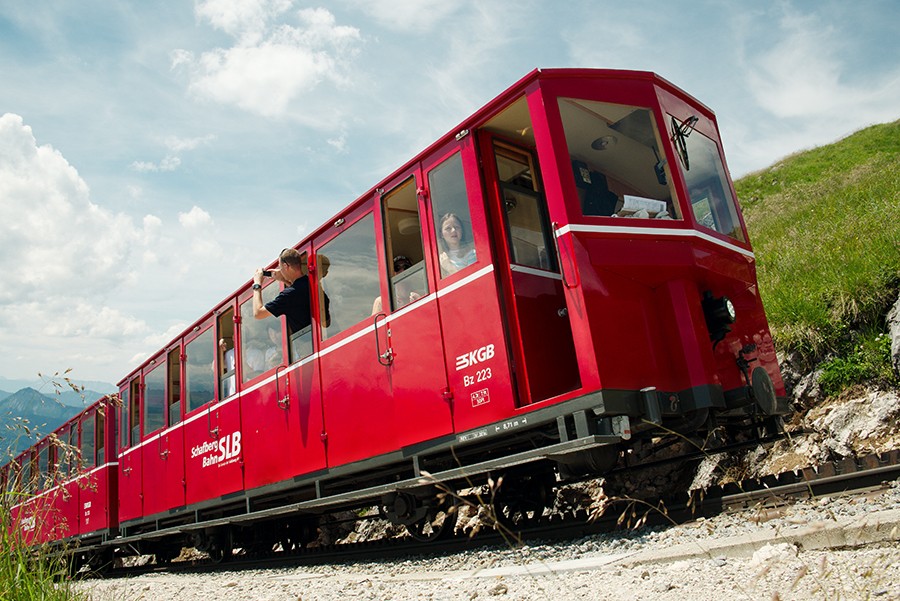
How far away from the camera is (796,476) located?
5.14m

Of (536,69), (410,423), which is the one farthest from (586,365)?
(536,69)

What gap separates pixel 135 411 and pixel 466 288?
848 cm

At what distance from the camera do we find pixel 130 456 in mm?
11852

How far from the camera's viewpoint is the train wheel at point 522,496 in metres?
6.32

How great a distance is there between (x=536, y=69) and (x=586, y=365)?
225 cm

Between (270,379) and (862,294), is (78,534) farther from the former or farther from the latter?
(862,294)

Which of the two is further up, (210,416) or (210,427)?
(210,416)

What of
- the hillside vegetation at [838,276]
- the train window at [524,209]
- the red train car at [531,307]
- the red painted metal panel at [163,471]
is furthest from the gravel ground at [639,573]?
the red painted metal panel at [163,471]

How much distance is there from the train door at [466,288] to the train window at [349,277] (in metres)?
0.84

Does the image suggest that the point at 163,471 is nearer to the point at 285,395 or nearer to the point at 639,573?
the point at 285,395

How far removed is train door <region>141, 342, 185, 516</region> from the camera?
10.1 m

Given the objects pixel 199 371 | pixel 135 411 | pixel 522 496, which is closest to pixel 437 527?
pixel 522 496

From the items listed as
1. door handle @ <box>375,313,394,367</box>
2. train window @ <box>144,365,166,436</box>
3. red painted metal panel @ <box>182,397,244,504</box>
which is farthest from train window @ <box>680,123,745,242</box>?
train window @ <box>144,365,166,436</box>

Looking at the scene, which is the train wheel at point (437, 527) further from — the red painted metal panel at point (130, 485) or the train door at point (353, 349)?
the red painted metal panel at point (130, 485)
